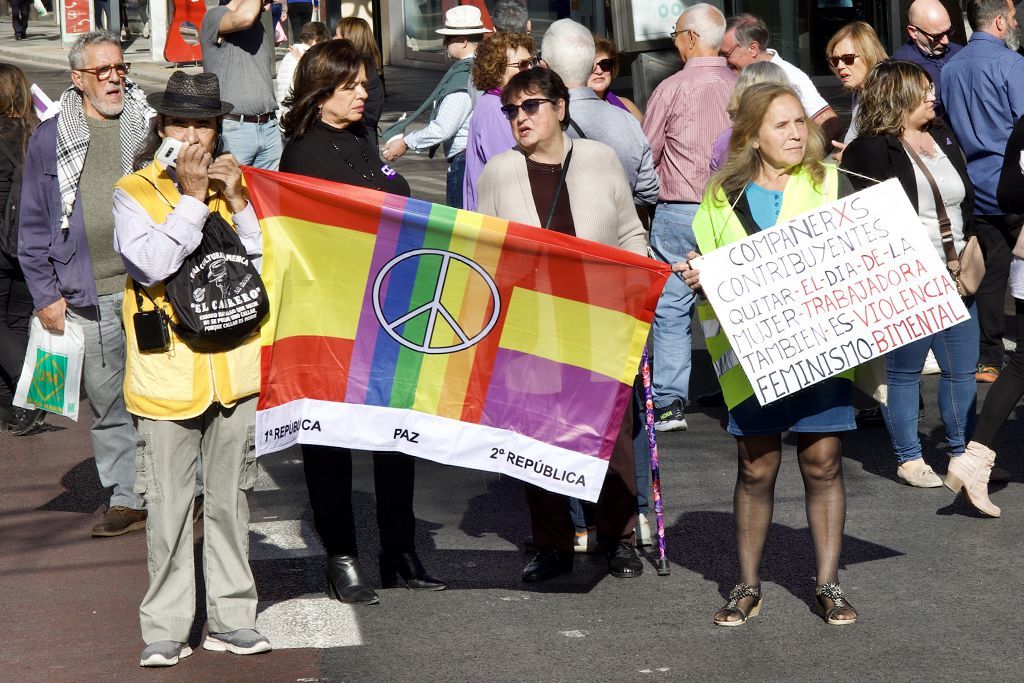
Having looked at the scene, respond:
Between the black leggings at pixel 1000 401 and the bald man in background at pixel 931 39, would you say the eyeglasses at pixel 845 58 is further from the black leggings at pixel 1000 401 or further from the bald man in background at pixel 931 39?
the black leggings at pixel 1000 401

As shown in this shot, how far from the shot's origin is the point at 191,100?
4.86 meters

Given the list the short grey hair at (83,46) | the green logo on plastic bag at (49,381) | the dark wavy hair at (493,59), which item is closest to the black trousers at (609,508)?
the dark wavy hair at (493,59)

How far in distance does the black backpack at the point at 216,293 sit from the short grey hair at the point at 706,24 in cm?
393

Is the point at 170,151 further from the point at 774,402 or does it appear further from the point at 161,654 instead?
the point at 774,402

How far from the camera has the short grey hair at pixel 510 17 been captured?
8.38 m

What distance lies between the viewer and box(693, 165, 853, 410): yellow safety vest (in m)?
5.19

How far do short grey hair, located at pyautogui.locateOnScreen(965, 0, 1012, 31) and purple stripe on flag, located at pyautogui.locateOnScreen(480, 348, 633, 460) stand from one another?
418cm

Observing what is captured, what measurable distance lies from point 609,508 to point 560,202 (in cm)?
121

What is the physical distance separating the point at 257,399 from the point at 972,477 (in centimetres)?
309

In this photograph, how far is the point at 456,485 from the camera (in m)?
7.25

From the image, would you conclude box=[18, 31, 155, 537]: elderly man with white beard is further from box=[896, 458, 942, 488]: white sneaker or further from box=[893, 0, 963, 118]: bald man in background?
box=[893, 0, 963, 118]: bald man in background

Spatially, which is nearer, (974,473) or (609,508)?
(609,508)

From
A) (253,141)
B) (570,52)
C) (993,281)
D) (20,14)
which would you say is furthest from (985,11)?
(20,14)

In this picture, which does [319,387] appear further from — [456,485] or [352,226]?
[456,485]
